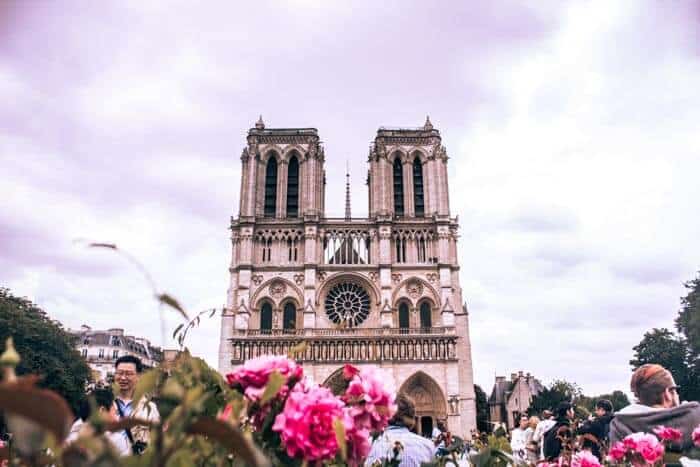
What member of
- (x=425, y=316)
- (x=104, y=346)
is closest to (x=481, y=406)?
(x=425, y=316)

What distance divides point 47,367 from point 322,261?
581 inches

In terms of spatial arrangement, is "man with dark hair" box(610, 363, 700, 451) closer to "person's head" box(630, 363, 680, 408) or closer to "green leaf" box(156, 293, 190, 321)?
"person's head" box(630, 363, 680, 408)

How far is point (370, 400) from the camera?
5.02 feet

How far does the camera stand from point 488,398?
4556cm

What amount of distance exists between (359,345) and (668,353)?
57.0ft

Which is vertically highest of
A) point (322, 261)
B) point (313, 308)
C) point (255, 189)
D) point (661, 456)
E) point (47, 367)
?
point (255, 189)

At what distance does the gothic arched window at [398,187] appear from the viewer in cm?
3291

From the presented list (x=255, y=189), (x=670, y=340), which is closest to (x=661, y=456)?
(x=255, y=189)

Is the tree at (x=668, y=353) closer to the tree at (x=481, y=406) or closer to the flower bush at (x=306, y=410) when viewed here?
the tree at (x=481, y=406)

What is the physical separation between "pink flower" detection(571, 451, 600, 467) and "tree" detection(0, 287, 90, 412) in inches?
892

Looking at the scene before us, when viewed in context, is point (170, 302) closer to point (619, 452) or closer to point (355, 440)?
point (355, 440)

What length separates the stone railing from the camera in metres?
27.9

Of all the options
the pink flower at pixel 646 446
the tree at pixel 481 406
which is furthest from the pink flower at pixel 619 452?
the tree at pixel 481 406

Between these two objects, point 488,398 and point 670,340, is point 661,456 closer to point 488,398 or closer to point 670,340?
point 670,340
